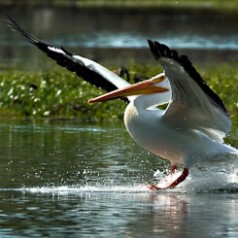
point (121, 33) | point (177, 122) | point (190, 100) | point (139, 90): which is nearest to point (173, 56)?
point (190, 100)

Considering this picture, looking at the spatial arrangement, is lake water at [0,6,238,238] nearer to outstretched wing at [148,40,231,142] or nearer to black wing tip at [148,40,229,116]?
outstretched wing at [148,40,231,142]

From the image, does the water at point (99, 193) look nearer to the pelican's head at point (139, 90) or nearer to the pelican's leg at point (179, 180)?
the pelican's leg at point (179, 180)

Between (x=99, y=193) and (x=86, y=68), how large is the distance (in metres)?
2.20

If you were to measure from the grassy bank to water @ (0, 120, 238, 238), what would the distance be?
175cm

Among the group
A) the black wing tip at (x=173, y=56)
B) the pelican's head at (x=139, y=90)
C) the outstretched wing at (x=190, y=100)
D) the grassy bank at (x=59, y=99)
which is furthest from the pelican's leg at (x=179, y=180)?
the grassy bank at (x=59, y=99)

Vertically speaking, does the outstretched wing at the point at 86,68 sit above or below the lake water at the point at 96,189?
above

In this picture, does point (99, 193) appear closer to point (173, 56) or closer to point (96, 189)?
point (96, 189)

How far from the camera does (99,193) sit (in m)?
10.6

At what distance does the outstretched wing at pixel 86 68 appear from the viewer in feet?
40.0

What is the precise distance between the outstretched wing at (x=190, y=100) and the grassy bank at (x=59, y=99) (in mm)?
4979

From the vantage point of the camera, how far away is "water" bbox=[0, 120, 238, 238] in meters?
8.80

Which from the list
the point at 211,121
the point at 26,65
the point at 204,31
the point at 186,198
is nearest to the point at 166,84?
the point at 211,121

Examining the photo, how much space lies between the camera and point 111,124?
16.3 metres

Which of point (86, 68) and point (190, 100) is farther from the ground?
point (86, 68)
